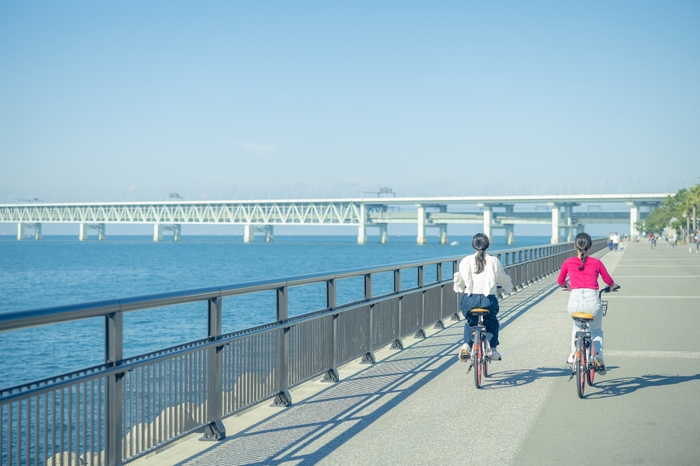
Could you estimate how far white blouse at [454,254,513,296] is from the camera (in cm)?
892

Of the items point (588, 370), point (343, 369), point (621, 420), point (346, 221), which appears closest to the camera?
point (621, 420)

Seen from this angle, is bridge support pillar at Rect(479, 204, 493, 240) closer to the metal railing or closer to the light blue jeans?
the metal railing

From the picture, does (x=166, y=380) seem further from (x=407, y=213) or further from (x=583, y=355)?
(x=407, y=213)

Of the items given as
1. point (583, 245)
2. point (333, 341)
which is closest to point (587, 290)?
point (583, 245)

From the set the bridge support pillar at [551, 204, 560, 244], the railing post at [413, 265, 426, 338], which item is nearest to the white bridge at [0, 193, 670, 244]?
the bridge support pillar at [551, 204, 560, 244]

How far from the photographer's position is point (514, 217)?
6516 inches

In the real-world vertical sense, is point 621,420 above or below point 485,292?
below

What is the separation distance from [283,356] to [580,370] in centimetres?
303

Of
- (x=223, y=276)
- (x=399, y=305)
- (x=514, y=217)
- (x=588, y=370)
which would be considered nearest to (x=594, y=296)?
(x=588, y=370)

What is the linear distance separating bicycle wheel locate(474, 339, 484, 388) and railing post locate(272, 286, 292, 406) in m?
2.10

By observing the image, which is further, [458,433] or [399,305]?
[399,305]

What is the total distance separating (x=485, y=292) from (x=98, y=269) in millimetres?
86346

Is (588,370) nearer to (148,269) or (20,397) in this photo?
(20,397)

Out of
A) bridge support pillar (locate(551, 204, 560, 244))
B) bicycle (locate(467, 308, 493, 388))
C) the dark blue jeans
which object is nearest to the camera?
bicycle (locate(467, 308, 493, 388))
